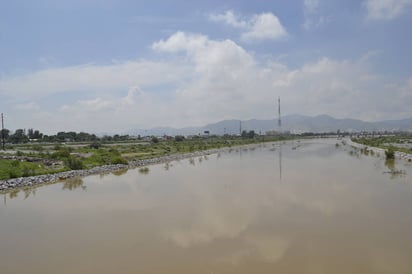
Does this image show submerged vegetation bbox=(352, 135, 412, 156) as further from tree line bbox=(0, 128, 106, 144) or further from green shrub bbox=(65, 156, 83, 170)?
tree line bbox=(0, 128, 106, 144)

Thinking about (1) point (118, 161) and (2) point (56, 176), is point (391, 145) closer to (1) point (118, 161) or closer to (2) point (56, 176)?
(1) point (118, 161)

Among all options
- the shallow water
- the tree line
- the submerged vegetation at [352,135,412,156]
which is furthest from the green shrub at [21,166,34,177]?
the tree line

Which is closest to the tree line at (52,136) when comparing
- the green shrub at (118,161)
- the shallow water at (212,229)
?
the green shrub at (118,161)

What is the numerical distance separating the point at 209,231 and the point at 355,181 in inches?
445

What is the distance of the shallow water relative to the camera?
705 centimetres

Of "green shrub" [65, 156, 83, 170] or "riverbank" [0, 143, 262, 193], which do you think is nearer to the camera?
"riverbank" [0, 143, 262, 193]

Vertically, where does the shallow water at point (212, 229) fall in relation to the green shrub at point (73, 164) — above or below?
below

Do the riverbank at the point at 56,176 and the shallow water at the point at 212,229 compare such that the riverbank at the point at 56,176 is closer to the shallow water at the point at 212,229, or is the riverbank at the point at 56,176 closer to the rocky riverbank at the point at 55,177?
the rocky riverbank at the point at 55,177

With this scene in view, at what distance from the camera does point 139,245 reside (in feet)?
27.1

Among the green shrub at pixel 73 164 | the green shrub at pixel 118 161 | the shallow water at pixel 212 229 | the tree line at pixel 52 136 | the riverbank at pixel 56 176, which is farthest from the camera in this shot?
the tree line at pixel 52 136

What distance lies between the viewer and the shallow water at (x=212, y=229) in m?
7.05

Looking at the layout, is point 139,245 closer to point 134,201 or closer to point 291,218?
point 291,218

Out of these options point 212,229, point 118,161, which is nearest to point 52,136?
point 118,161

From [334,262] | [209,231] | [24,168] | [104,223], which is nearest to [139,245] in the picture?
[209,231]
